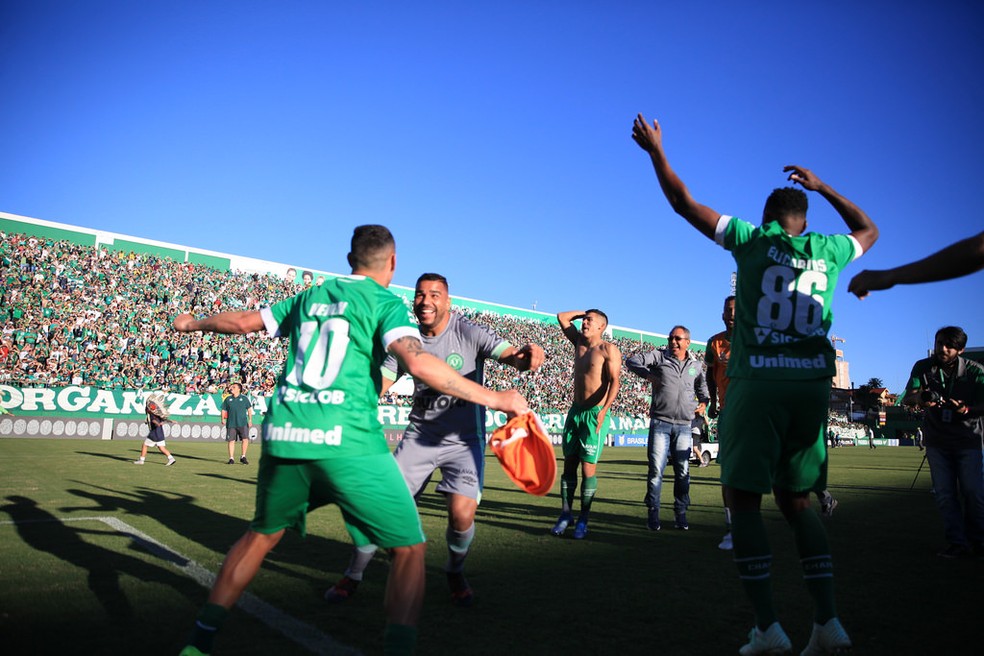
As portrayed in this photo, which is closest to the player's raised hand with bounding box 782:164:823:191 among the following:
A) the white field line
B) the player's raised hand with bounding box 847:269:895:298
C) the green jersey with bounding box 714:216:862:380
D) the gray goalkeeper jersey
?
the green jersey with bounding box 714:216:862:380

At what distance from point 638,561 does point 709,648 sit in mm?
2400

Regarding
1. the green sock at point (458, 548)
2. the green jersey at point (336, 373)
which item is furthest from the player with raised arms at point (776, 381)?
the green sock at point (458, 548)

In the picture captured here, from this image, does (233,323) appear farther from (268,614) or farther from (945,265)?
(945,265)

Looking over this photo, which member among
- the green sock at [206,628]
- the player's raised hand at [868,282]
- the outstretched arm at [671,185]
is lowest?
the green sock at [206,628]

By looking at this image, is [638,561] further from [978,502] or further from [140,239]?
[140,239]

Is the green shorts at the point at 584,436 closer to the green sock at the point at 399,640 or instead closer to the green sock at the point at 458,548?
the green sock at the point at 458,548

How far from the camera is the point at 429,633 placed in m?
3.73

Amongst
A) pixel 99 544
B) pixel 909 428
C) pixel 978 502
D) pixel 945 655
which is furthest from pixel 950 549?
pixel 909 428

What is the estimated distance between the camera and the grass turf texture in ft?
11.9

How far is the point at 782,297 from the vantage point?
356 cm

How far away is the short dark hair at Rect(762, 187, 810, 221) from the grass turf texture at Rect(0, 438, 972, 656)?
2.35m

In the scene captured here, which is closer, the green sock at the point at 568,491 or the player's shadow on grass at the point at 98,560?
the player's shadow on grass at the point at 98,560

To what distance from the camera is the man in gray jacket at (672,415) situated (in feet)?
26.2

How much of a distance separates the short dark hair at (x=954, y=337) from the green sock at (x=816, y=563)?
4293 millimetres
